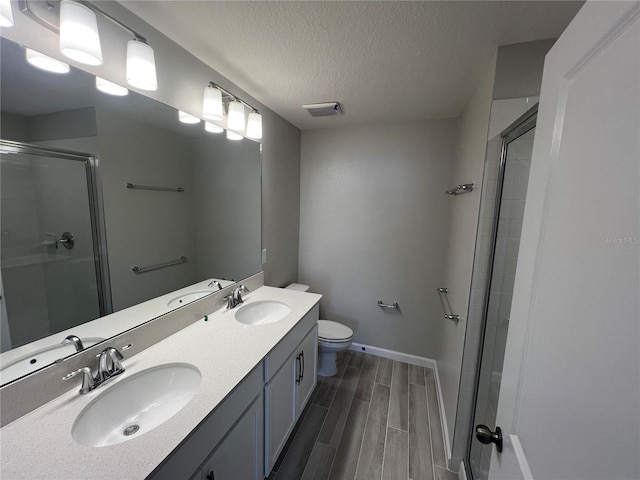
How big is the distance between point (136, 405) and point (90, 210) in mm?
815

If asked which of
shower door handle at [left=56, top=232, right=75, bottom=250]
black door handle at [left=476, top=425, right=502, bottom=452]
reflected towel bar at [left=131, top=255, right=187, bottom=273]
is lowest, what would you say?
black door handle at [left=476, top=425, right=502, bottom=452]

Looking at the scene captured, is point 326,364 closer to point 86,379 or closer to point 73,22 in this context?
point 86,379

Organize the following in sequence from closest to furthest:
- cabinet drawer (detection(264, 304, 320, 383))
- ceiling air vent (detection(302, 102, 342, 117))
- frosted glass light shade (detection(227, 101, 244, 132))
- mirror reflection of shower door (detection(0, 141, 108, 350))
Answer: mirror reflection of shower door (detection(0, 141, 108, 350))
cabinet drawer (detection(264, 304, 320, 383))
frosted glass light shade (detection(227, 101, 244, 132))
ceiling air vent (detection(302, 102, 342, 117))

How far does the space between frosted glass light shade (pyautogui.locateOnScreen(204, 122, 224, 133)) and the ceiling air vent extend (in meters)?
0.74

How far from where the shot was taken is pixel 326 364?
234 cm

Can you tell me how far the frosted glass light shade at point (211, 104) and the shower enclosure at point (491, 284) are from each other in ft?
5.11

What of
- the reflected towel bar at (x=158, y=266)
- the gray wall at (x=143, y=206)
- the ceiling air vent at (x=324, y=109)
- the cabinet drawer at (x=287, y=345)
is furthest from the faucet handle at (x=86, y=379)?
the ceiling air vent at (x=324, y=109)

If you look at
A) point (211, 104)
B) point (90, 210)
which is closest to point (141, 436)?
point (90, 210)

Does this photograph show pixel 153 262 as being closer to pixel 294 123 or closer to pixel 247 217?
pixel 247 217

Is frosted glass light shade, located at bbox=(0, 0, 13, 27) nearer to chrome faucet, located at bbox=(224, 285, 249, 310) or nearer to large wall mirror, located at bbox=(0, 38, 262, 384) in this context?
large wall mirror, located at bbox=(0, 38, 262, 384)

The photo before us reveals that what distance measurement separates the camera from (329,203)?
266 centimetres

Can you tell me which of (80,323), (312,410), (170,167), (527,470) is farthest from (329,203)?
(527,470)

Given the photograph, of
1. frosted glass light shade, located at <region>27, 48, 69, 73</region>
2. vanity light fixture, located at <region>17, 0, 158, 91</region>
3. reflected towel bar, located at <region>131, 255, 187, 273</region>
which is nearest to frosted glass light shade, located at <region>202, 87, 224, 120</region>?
vanity light fixture, located at <region>17, 0, 158, 91</region>

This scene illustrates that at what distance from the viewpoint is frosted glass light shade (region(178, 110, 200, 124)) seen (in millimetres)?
1364
